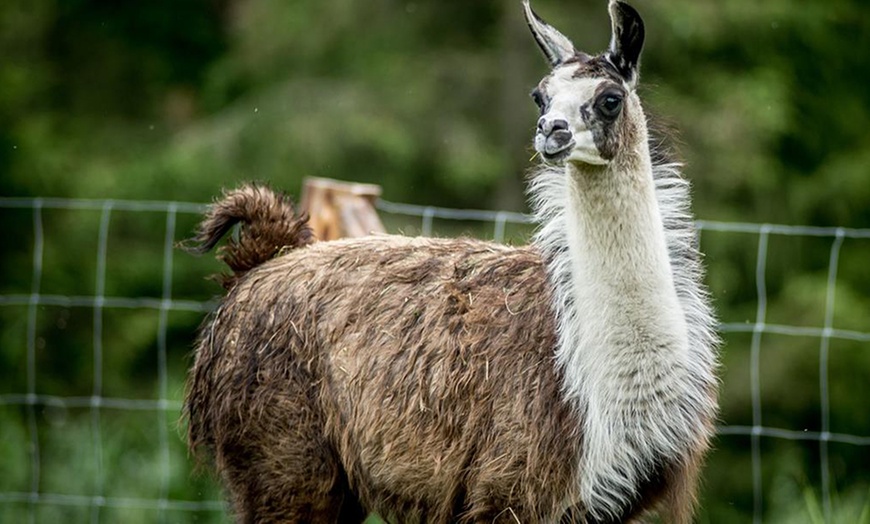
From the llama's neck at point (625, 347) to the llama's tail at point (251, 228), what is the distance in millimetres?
1426

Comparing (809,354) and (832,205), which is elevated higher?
(832,205)

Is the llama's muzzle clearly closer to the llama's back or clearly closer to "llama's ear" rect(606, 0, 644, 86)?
"llama's ear" rect(606, 0, 644, 86)

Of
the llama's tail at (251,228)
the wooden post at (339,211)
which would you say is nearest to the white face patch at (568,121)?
the llama's tail at (251,228)

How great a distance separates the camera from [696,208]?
1044cm

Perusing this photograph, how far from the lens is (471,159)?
1062 cm

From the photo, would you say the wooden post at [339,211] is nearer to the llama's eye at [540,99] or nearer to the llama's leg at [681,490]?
the llama's eye at [540,99]

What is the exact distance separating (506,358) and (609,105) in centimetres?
86

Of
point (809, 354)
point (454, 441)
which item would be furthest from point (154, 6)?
point (454, 441)

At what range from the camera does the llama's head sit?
3982 mm

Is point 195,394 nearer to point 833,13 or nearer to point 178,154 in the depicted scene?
point 178,154

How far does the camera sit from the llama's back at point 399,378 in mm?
4250

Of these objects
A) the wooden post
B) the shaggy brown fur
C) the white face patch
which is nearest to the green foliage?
the wooden post

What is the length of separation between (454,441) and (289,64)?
24.6ft

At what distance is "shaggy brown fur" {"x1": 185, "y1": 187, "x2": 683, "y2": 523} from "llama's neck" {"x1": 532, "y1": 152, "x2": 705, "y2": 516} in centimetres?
8
